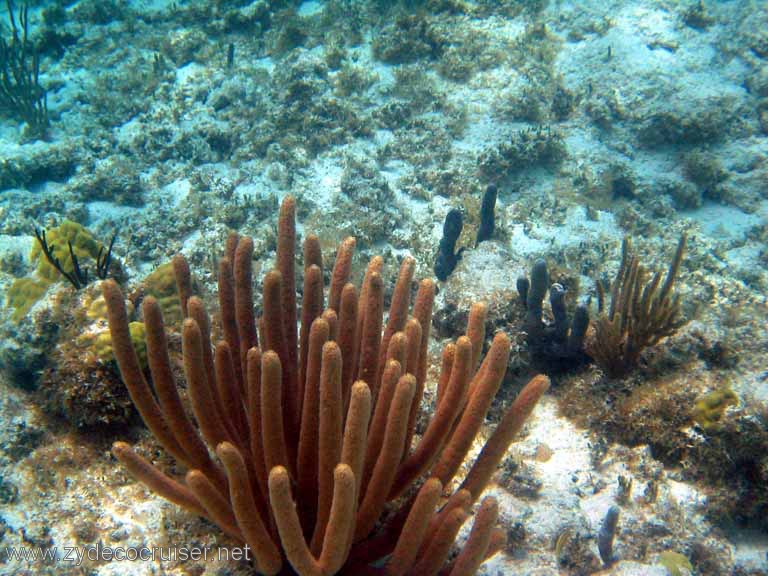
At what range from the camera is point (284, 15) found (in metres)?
11.6

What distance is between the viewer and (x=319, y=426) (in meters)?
1.85

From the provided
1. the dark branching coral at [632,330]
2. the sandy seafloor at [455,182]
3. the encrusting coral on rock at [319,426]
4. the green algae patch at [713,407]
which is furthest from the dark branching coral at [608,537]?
the dark branching coral at [632,330]

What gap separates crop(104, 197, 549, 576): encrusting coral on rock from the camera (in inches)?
66.7

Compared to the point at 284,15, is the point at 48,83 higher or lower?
lower

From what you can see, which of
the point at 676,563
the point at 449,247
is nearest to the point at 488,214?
the point at 449,247

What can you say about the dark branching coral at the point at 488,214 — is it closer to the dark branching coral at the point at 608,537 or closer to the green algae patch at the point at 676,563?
the dark branching coral at the point at 608,537

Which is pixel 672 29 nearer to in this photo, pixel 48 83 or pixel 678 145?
pixel 678 145

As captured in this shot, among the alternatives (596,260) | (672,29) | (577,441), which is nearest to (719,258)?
(596,260)

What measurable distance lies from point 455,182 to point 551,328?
3.76m

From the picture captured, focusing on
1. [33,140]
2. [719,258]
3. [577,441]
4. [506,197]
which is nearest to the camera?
[577,441]

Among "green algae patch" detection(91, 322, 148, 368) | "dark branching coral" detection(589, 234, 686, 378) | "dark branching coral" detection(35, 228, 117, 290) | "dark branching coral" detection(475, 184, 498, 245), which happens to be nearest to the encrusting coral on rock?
"green algae patch" detection(91, 322, 148, 368)

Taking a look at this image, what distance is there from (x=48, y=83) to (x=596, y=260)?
12.9 meters

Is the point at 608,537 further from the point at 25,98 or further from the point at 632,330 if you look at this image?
the point at 25,98

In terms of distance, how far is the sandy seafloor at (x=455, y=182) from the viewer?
119 inches
